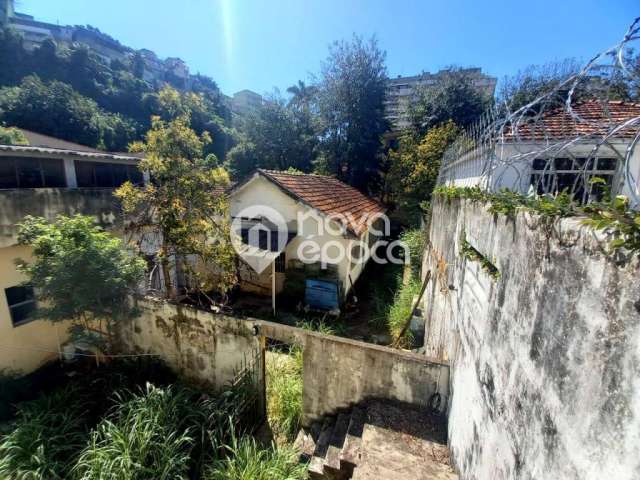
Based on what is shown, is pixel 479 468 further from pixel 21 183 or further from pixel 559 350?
pixel 21 183

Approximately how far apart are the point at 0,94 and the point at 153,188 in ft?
109

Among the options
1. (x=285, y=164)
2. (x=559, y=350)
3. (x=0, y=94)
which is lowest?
(x=559, y=350)

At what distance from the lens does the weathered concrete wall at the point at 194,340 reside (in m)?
6.13

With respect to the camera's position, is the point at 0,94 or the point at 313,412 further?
the point at 0,94

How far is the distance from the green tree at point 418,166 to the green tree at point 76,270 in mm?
14173

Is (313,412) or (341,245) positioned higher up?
(341,245)

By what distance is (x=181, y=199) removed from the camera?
667 centimetres

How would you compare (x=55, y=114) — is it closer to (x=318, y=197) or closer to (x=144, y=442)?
(x=318, y=197)

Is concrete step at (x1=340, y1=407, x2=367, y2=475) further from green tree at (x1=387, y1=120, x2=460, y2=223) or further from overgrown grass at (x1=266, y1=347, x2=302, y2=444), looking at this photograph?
green tree at (x1=387, y1=120, x2=460, y2=223)

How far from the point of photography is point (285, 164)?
24422mm

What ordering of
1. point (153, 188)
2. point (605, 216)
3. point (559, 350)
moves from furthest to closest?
point (153, 188), point (559, 350), point (605, 216)

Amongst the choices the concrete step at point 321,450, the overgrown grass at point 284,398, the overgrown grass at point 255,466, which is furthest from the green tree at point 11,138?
the concrete step at point 321,450

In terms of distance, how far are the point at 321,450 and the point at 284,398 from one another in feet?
4.57

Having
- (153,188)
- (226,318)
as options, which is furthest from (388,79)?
(226,318)
